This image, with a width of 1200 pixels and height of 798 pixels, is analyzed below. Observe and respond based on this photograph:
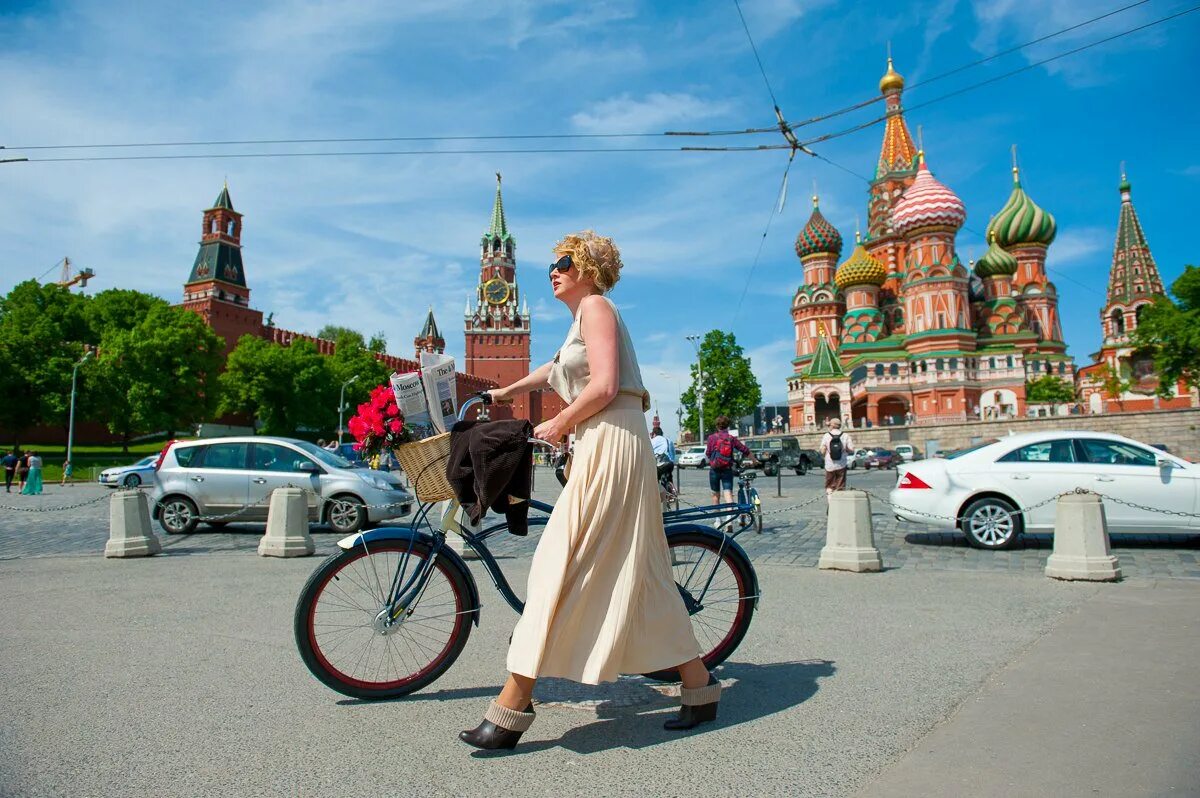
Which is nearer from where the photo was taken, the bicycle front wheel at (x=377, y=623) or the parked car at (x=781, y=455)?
the bicycle front wheel at (x=377, y=623)

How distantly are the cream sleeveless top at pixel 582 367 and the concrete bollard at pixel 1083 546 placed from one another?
5.57 meters

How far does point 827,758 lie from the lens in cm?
294

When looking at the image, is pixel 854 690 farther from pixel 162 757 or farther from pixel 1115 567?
pixel 1115 567

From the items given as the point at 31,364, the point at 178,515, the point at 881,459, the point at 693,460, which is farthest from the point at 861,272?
the point at 178,515

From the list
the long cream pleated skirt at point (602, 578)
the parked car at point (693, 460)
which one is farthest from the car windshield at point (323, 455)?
the parked car at point (693, 460)

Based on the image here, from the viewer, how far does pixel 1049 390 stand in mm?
68375

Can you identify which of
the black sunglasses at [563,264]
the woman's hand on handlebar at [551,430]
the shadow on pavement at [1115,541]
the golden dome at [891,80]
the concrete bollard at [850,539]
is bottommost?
the shadow on pavement at [1115,541]

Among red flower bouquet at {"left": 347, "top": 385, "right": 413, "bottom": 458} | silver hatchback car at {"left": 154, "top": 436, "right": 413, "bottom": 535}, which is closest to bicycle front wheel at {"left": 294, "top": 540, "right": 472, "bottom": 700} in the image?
red flower bouquet at {"left": 347, "top": 385, "right": 413, "bottom": 458}

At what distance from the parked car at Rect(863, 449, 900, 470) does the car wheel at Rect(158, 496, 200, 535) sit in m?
38.9

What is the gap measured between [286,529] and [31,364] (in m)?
48.1

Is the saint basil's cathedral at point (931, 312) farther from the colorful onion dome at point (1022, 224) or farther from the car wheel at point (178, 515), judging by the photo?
the car wheel at point (178, 515)

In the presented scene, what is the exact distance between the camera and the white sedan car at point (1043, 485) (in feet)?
29.9

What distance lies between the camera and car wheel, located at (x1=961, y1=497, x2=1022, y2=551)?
31.1 feet

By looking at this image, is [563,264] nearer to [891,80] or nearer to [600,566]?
[600,566]
